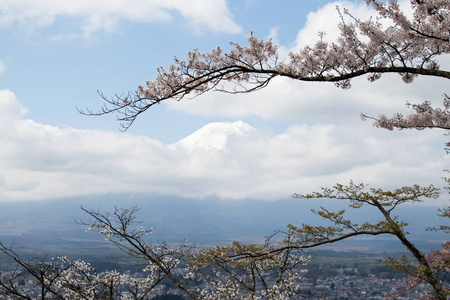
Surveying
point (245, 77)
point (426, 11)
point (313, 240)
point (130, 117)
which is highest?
point (426, 11)

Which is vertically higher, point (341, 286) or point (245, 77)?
point (245, 77)

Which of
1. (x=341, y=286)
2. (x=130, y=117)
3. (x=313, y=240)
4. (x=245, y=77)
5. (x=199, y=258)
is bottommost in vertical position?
(x=341, y=286)

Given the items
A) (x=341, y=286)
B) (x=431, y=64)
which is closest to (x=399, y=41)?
(x=431, y=64)

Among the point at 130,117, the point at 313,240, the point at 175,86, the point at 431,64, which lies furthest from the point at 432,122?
the point at 130,117

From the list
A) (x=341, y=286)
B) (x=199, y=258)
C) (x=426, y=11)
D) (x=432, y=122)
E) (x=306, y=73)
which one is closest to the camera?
(x=426, y=11)

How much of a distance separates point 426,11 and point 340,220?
316 centimetres

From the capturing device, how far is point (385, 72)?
14.3ft

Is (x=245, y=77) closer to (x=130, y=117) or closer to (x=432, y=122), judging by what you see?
(x=130, y=117)

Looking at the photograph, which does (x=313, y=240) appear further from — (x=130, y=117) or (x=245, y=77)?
(x=130, y=117)

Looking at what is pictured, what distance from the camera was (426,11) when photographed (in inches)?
167

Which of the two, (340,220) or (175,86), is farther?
(340,220)

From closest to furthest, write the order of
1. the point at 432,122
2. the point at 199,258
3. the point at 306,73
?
the point at 306,73 → the point at 199,258 → the point at 432,122

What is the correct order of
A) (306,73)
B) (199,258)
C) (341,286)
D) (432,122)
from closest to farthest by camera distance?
(306,73) < (199,258) < (432,122) < (341,286)

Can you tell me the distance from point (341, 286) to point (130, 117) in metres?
43.0
